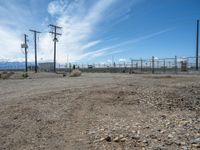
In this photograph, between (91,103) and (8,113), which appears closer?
(8,113)

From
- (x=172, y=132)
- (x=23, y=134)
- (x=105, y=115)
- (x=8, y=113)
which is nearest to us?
(x=172, y=132)

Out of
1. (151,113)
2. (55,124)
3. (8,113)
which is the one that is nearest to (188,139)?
(151,113)

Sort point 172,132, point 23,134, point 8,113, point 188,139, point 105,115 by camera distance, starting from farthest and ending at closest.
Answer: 1. point 8,113
2. point 105,115
3. point 23,134
4. point 172,132
5. point 188,139

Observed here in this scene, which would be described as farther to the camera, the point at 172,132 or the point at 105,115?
the point at 105,115

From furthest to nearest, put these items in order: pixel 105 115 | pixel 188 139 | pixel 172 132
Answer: pixel 105 115, pixel 172 132, pixel 188 139

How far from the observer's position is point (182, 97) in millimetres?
10953

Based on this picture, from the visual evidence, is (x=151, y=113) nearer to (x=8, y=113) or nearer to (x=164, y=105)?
(x=164, y=105)

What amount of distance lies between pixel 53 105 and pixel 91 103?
5.13 feet

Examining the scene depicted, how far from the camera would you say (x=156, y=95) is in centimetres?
1160

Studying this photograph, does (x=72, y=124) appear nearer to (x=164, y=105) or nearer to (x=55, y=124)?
(x=55, y=124)

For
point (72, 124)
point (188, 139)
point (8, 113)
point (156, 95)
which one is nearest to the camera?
point (188, 139)

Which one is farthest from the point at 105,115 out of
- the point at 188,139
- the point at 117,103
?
the point at 188,139

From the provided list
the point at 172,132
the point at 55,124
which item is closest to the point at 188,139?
the point at 172,132

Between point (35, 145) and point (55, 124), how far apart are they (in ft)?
5.50
